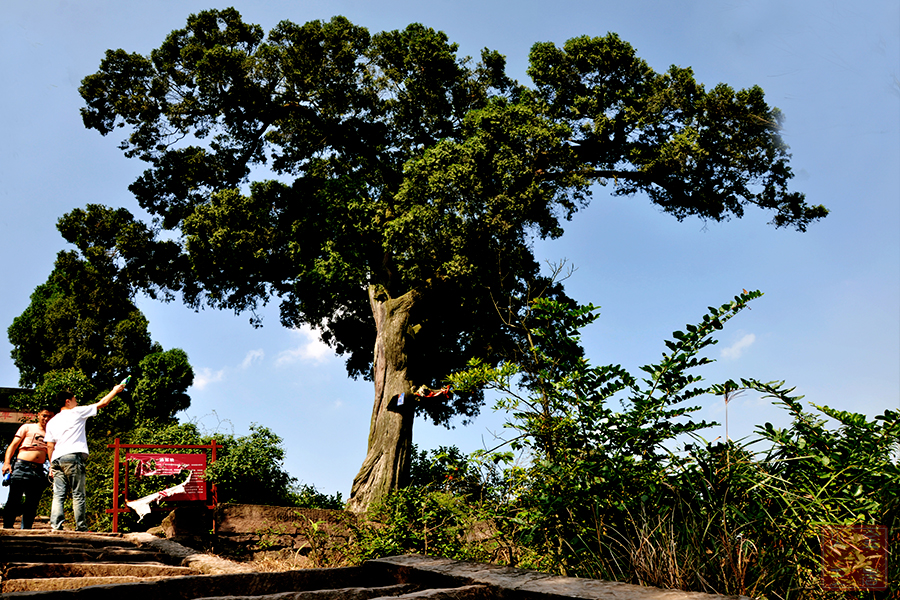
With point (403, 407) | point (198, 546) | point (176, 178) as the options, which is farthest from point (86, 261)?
point (198, 546)

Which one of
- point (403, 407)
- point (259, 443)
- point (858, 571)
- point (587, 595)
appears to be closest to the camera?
point (587, 595)

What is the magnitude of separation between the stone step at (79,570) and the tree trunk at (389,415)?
7.15 meters

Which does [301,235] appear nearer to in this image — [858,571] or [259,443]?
[259,443]

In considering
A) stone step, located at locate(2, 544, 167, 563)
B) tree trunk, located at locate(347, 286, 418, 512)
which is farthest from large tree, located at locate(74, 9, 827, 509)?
stone step, located at locate(2, 544, 167, 563)

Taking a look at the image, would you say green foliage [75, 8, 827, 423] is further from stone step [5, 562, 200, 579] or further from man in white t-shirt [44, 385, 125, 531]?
stone step [5, 562, 200, 579]

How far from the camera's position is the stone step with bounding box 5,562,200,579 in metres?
4.19

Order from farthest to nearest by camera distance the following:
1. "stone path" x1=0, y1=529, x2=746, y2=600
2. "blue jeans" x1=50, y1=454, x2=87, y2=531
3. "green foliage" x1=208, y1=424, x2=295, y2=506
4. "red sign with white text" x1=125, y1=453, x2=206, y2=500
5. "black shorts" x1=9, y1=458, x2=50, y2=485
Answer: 1. "green foliage" x1=208, y1=424, x2=295, y2=506
2. "red sign with white text" x1=125, y1=453, x2=206, y2=500
3. "black shorts" x1=9, y1=458, x2=50, y2=485
4. "blue jeans" x1=50, y1=454, x2=87, y2=531
5. "stone path" x1=0, y1=529, x2=746, y2=600

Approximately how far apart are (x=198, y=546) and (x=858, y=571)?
7.16 metres

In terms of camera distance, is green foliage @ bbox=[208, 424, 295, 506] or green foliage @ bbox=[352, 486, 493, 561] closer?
green foliage @ bbox=[352, 486, 493, 561]

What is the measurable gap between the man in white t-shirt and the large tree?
5.17 meters

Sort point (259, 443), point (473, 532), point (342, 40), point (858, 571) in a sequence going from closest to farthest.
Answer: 1. point (858, 571)
2. point (473, 532)
3. point (259, 443)
4. point (342, 40)

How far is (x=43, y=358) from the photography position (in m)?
18.3

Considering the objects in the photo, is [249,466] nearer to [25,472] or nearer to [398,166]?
[25,472]

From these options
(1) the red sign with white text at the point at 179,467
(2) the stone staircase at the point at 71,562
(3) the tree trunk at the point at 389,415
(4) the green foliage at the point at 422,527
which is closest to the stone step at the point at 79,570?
(2) the stone staircase at the point at 71,562
